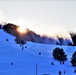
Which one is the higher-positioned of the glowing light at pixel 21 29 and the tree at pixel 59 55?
the glowing light at pixel 21 29

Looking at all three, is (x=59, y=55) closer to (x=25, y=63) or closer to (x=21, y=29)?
(x=25, y=63)

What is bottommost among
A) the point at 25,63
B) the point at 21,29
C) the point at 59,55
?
the point at 25,63

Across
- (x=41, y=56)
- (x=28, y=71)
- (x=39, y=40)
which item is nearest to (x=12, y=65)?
(x=28, y=71)

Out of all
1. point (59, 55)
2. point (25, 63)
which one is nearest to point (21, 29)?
point (59, 55)

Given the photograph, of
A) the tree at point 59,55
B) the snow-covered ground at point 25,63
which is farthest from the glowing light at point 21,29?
the tree at point 59,55

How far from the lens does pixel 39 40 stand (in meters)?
142

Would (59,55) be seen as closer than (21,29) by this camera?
Yes

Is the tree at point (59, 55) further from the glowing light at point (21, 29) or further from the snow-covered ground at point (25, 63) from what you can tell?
the glowing light at point (21, 29)

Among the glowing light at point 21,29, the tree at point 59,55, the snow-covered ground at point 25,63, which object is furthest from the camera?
the glowing light at point 21,29

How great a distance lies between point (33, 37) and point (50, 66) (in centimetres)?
5948

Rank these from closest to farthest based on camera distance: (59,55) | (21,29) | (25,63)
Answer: (25,63), (59,55), (21,29)

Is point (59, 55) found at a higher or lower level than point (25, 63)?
higher

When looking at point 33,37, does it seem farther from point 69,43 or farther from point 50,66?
point 50,66

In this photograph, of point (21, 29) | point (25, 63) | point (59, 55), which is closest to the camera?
point (25, 63)
